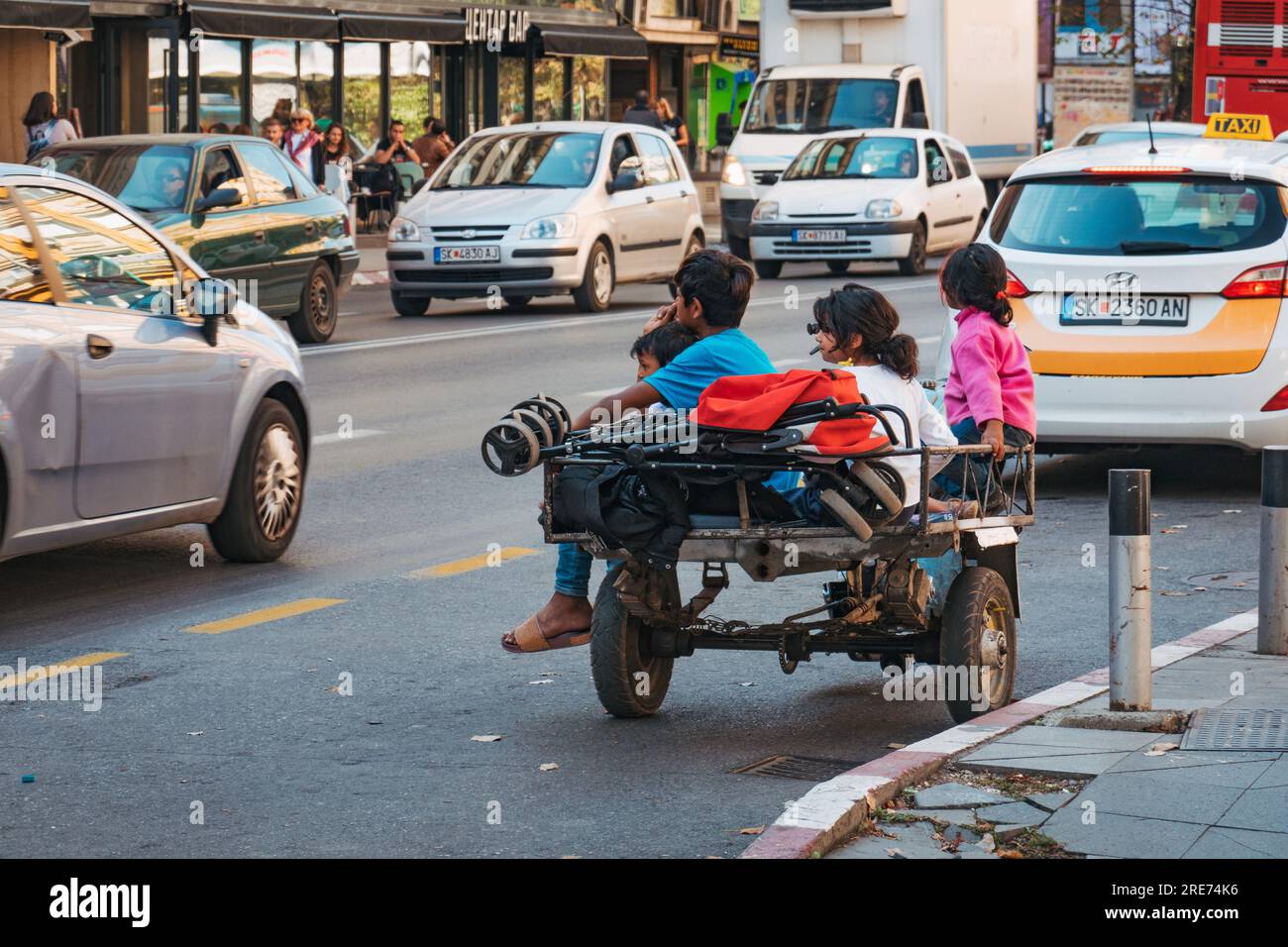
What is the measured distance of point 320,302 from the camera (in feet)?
63.8

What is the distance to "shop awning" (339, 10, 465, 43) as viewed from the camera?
32000mm

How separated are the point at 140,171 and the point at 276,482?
824cm

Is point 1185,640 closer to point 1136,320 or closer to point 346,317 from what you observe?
point 1136,320

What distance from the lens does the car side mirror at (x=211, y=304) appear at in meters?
9.08

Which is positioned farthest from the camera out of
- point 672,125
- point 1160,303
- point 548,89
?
point 548,89

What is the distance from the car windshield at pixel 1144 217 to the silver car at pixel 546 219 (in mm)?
10463

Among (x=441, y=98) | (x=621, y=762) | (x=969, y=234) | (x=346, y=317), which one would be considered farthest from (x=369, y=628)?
(x=441, y=98)

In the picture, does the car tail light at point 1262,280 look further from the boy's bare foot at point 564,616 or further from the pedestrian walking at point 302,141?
the pedestrian walking at point 302,141

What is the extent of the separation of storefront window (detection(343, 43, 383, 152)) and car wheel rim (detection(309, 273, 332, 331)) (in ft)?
51.6

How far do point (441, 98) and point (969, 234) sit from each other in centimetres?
1147

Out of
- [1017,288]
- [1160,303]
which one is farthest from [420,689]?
[1160,303]

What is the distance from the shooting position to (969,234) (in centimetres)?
2909

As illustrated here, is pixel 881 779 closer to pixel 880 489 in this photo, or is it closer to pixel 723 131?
pixel 880 489

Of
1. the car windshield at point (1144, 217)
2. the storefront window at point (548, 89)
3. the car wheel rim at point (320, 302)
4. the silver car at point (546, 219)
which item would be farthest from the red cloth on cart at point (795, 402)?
the storefront window at point (548, 89)
